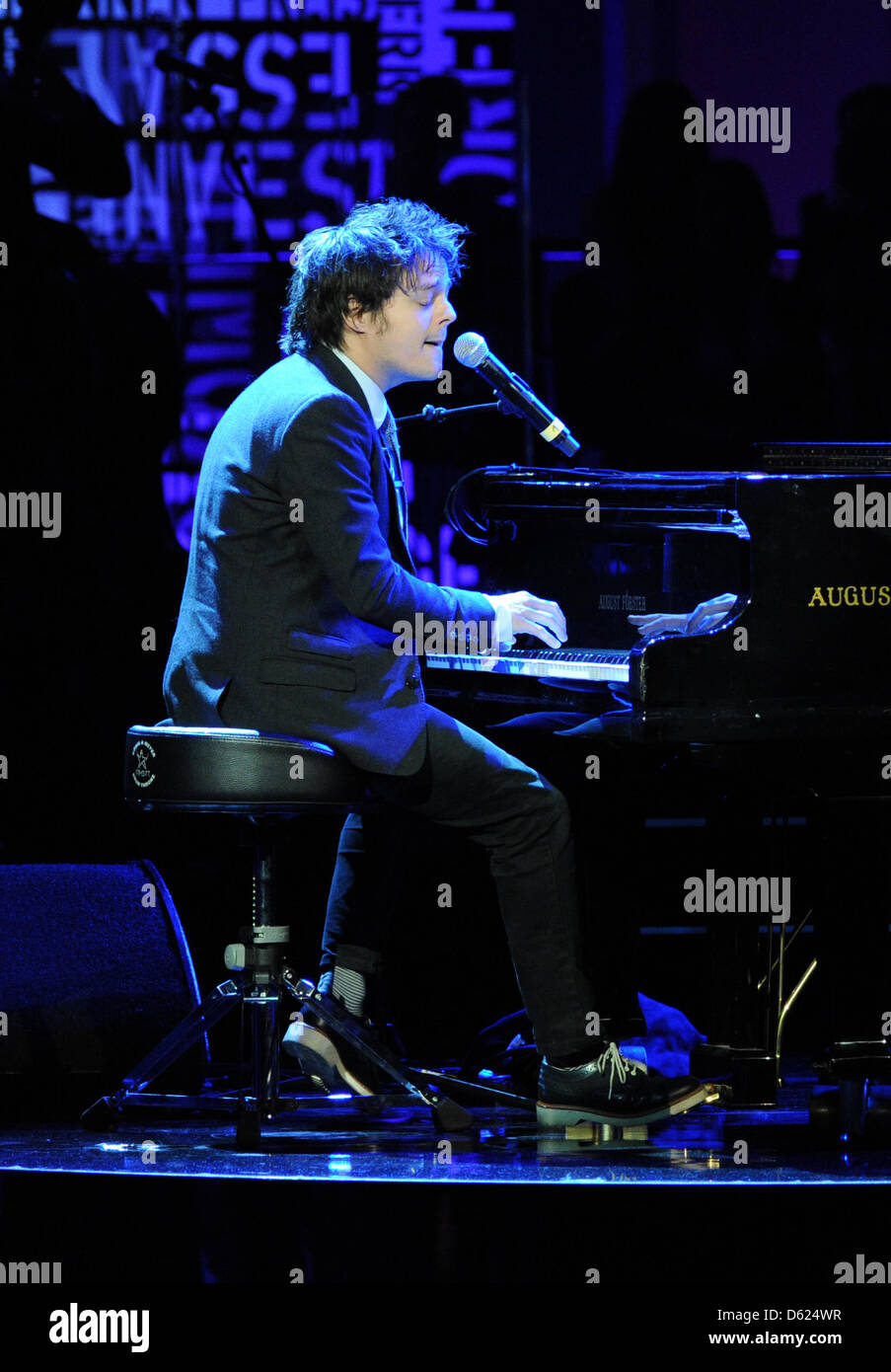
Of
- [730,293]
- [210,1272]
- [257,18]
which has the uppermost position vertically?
[257,18]

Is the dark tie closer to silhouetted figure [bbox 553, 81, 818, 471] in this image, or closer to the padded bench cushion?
the padded bench cushion

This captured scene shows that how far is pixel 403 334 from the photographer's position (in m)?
3.50

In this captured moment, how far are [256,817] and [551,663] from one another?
1.93 feet

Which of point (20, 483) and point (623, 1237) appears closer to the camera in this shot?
point (623, 1237)

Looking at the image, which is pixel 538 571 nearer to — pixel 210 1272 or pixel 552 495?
pixel 552 495

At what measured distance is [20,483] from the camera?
443 cm

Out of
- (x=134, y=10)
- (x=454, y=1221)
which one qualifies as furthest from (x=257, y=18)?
(x=454, y=1221)

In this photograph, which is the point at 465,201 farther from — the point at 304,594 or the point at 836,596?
the point at 836,596

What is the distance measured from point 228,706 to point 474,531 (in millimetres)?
763

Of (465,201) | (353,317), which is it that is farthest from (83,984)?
(465,201)

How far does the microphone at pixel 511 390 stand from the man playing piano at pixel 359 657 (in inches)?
8.6

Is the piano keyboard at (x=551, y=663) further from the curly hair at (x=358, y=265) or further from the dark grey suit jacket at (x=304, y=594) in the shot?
the curly hair at (x=358, y=265)

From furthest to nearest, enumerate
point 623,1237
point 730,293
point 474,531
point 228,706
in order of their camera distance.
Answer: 1. point 730,293
2. point 474,531
3. point 228,706
4. point 623,1237

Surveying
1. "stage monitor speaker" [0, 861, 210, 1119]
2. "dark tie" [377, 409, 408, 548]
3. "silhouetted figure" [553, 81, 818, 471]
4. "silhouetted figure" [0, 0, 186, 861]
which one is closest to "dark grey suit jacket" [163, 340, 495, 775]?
"dark tie" [377, 409, 408, 548]
